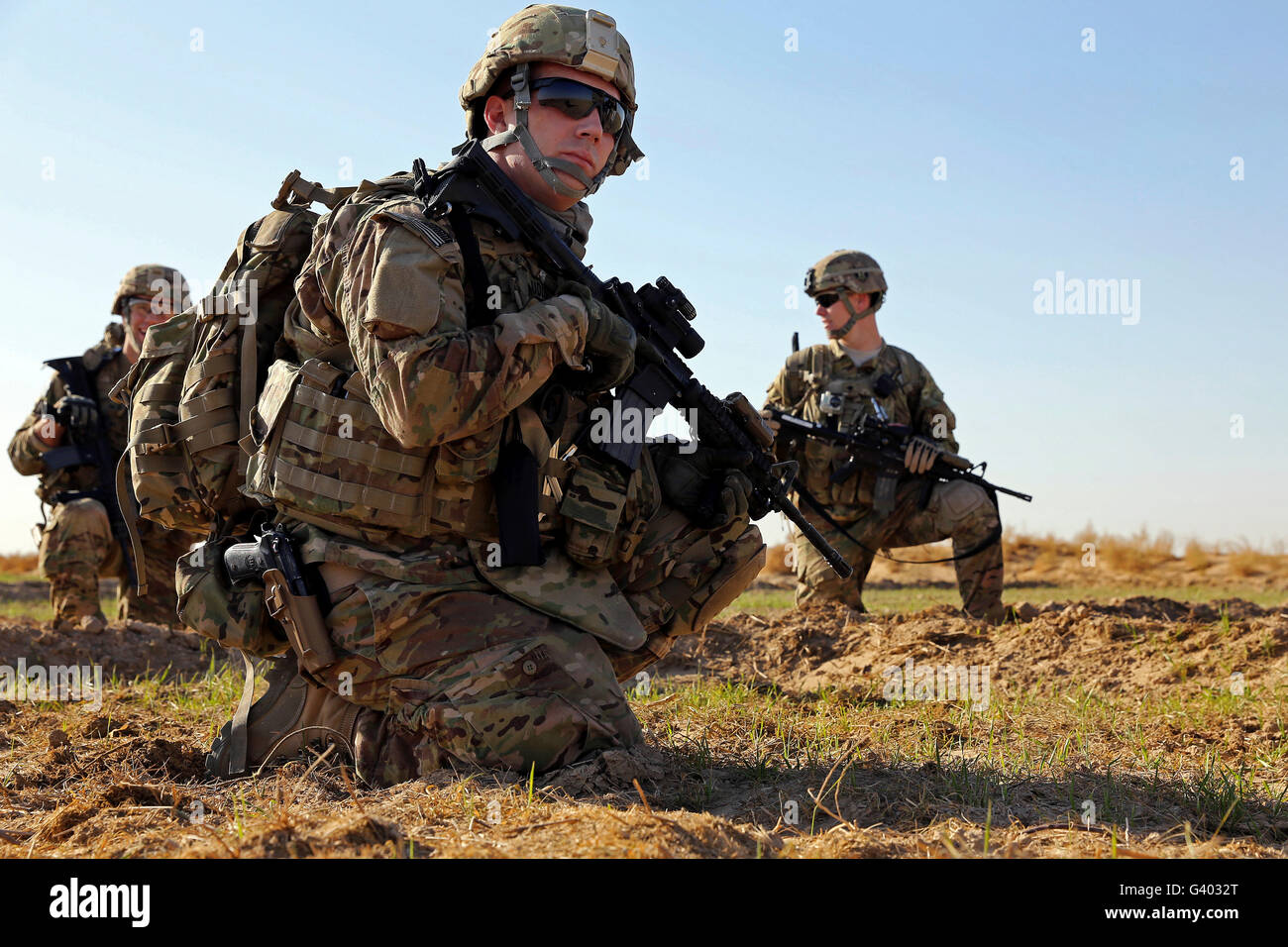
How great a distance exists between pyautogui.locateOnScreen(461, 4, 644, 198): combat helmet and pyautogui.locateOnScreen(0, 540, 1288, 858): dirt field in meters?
1.96

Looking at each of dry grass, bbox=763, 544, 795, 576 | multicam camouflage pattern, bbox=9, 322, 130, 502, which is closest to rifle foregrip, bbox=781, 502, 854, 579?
multicam camouflage pattern, bbox=9, 322, 130, 502

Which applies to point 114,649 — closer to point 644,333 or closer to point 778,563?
point 644,333

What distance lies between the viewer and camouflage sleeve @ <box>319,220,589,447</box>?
3.34 meters

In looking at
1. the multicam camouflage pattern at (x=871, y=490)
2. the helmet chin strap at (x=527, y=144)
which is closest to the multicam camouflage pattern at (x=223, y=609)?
the helmet chin strap at (x=527, y=144)

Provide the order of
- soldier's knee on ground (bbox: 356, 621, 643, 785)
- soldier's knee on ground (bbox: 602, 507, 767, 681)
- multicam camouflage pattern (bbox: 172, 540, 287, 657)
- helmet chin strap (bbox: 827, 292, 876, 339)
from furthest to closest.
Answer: helmet chin strap (bbox: 827, 292, 876, 339) < soldier's knee on ground (bbox: 602, 507, 767, 681) < multicam camouflage pattern (bbox: 172, 540, 287, 657) < soldier's knee on ground (bbox: 356, 621, 643, 785)

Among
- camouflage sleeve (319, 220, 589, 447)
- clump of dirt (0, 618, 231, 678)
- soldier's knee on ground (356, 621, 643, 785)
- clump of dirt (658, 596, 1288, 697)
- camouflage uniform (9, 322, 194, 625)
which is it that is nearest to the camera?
camouflage sleeve (319, 220, 589, 447)

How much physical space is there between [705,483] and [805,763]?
1.13m

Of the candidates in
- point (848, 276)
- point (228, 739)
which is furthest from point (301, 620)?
point (848, 276)

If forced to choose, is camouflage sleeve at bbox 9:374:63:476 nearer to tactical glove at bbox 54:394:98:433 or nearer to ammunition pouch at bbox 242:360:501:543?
tactical glove at bbox 54:394:98:433

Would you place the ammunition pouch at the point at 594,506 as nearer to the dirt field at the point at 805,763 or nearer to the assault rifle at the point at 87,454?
the dirt field at the point at 805,763

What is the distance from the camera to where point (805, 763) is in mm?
4008

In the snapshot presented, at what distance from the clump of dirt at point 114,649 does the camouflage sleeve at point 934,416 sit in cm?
→ 550

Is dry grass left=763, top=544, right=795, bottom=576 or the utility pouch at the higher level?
the utility pouch

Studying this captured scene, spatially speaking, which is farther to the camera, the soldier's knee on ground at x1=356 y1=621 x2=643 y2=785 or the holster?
the holster
